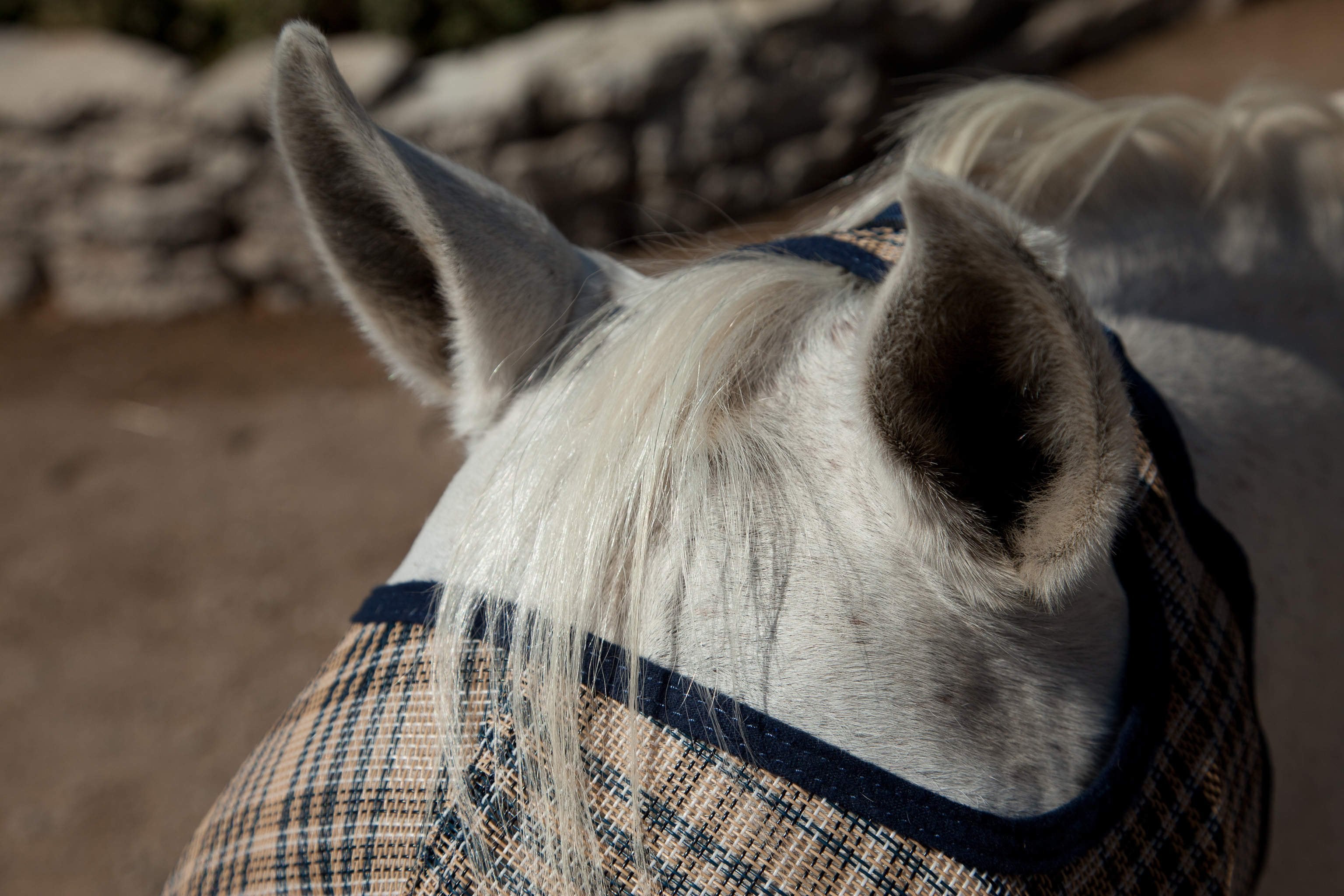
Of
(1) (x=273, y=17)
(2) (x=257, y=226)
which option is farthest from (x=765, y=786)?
(1) (x=273, y=17)

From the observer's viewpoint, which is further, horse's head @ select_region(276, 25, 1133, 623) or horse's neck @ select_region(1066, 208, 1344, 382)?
horse's neck @ select_region(1066, 208, 1344, 382)

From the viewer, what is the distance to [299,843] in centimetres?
67

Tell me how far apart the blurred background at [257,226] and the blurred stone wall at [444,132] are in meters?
0.01

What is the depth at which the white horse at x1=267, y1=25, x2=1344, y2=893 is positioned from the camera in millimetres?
539

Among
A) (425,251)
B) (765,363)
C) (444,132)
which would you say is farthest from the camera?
(444,132)

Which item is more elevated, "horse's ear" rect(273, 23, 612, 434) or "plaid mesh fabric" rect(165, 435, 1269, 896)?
"horse's ear" rect(273, 23, 612, 434)

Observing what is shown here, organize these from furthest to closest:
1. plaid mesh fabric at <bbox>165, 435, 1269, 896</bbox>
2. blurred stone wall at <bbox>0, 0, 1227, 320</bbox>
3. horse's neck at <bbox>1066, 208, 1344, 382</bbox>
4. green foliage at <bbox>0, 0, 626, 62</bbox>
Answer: green foliage at <bbox>0, 0, 626, 62</bbox>
blurred stone wall at <bbox>0, 0, 1227, 320</bbox>
horse's neck at <bbox>1066, 208, 1344, 382</bbox>
plaid mesh fabric at <bbox>165, 435, 1269, 896</bbox>

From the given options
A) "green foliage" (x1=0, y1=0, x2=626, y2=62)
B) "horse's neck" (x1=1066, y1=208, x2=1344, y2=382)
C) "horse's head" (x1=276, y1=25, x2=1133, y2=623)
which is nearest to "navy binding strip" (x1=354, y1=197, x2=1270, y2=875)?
"horse's head" (x1=276, y1=25, x2=1133, y2=623)

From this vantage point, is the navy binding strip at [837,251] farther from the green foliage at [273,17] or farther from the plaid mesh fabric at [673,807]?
the green foliage at [273,17]

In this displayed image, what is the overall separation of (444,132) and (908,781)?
13.4ft

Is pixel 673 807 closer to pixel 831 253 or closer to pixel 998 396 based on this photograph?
pixel 998 396

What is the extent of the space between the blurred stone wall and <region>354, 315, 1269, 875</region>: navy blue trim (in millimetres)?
3780

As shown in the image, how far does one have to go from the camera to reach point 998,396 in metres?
0.58

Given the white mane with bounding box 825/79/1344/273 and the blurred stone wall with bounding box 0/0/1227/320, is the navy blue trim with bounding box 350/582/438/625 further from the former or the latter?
the blurred stone wall with bounding box 0/0/1227/320
